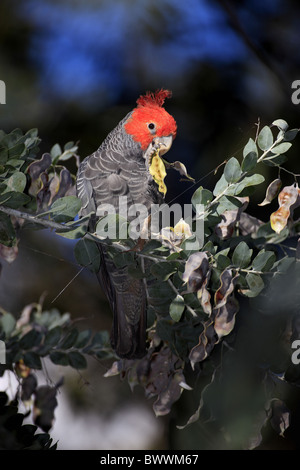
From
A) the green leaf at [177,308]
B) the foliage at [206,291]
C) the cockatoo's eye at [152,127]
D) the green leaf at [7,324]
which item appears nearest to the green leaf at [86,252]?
the foliage at [206,291]

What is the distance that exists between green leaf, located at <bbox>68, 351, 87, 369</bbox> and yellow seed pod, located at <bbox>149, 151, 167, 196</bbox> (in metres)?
0.34

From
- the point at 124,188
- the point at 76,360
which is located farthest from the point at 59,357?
the point at 124,188

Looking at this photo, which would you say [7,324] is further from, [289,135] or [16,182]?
[289,135]

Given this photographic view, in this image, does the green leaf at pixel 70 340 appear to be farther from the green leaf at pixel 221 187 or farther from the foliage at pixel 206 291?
the green leaf at pixel 221 187

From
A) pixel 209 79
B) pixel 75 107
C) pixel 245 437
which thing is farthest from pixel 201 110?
pixel 245 437

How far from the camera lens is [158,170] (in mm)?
642

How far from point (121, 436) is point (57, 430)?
147 mm

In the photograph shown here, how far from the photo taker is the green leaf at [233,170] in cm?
49

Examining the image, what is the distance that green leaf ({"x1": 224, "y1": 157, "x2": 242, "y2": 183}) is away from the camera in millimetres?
487

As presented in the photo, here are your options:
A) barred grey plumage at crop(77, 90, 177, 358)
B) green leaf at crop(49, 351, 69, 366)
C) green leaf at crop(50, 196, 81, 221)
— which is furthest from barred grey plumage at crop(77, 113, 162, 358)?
green leaf at crop(50, 196, 81, 221)

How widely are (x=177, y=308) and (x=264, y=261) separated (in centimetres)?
12

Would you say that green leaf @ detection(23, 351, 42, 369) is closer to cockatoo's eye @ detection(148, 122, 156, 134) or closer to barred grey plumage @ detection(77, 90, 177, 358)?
barred grey plumage @ detection(77, 90, 177, 358)

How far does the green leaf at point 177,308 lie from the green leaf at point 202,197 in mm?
118
